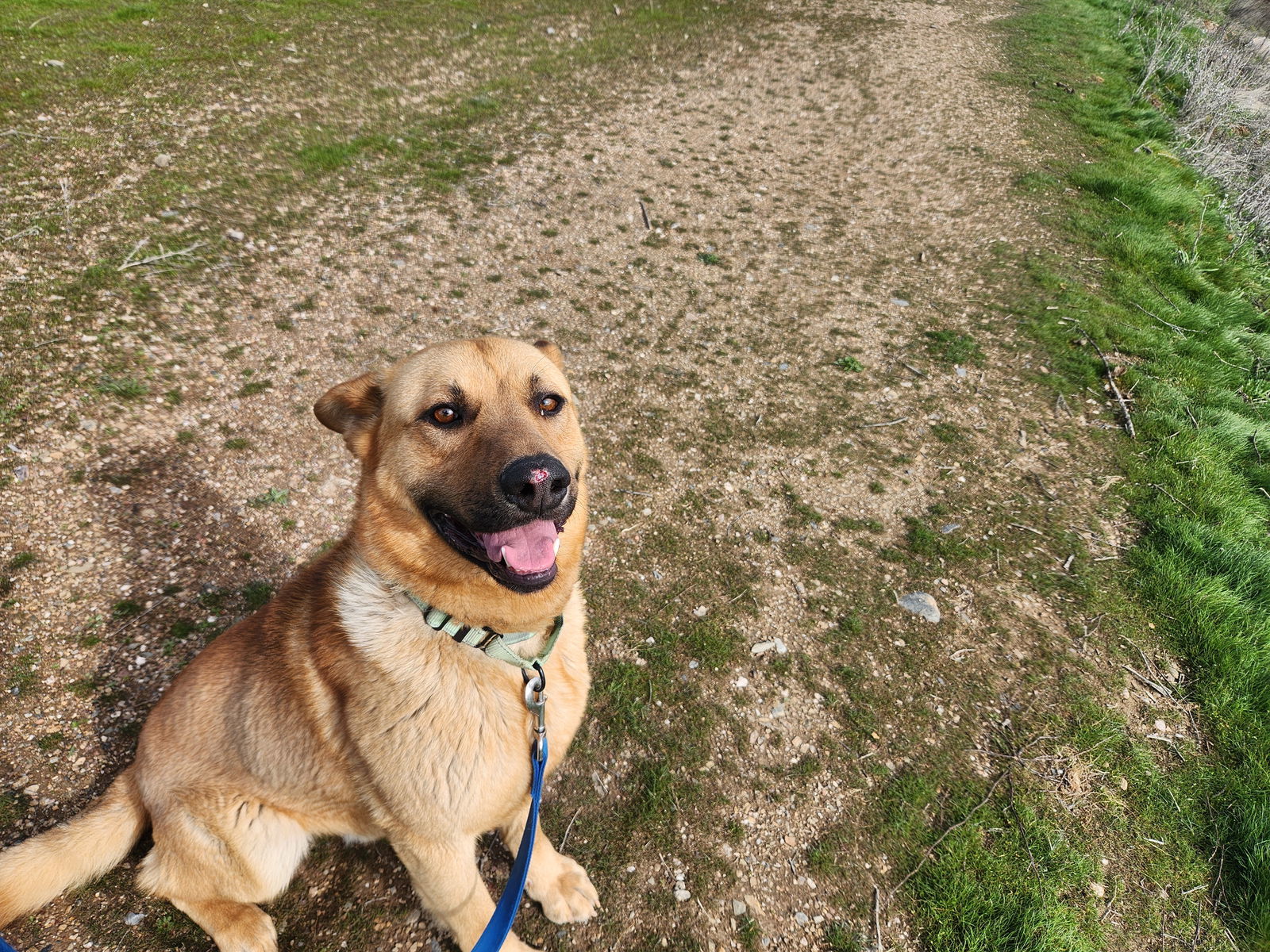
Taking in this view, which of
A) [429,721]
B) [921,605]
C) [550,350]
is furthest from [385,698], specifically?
[921,605]

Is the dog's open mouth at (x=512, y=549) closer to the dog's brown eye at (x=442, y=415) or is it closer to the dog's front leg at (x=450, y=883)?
the dog's brown eye at (x=442, y=415)

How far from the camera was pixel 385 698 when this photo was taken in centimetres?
238

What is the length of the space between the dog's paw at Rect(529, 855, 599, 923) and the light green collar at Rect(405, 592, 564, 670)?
125 centimetres

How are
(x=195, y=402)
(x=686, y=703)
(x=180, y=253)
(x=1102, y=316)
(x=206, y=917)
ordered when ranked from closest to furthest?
1. (x=206, y=917)
2. (x=686, y=703)
3. (x=195, y=402)
4. (x=180, y=253)
5. (x=1102, y=316)

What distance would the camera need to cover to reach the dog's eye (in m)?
2.58

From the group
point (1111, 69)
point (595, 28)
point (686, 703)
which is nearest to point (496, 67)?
point (595, 28)

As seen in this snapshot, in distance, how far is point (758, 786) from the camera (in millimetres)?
3461

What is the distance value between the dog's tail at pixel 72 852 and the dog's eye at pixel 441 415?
205 cm

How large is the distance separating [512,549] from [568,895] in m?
1.88

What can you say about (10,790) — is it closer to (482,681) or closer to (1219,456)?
(482,681)

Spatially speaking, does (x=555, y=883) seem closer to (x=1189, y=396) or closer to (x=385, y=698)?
(x=385, y=698)

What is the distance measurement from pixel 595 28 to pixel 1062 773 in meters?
15.1

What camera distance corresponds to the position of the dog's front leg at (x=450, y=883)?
7.83 feet

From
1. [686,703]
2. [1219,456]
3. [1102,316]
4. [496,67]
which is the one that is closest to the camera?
[686,703]
